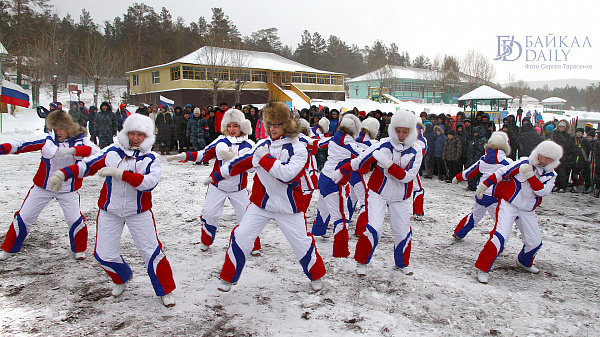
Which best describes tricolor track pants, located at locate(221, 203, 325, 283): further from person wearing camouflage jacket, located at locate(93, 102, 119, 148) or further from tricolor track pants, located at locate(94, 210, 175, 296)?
person wearing camouflage jacket, located at locate(93, 102, 119, 148)

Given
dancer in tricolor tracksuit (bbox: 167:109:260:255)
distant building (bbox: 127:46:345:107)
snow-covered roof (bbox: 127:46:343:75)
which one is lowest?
dancer in tricolor tracksuit (bbox: 167:109:260:255)

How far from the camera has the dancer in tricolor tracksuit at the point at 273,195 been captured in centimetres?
363

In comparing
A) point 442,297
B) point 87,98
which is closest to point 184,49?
point 87,98

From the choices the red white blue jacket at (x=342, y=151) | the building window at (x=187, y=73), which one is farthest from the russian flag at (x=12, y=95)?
the building window at (x=187, y=73)

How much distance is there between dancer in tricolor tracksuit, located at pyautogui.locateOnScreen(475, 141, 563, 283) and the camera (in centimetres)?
438

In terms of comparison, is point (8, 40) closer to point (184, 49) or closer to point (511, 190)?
point (184, 49)

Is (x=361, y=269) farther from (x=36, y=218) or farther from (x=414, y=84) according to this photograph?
(x=414, y=84)

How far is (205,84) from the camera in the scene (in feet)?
124

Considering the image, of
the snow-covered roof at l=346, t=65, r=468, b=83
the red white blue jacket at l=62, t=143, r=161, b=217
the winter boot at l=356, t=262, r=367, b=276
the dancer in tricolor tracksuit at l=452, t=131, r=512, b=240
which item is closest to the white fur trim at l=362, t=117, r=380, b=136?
the dancer in tricolor tracksuit at l=452, t=131, r=512, b=240

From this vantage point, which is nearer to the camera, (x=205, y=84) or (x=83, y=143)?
(x=83, y=143)

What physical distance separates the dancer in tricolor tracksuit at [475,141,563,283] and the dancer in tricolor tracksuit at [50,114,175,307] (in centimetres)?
365

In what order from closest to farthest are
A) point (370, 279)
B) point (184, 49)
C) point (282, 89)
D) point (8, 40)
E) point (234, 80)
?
point (370, 279)
point (8, 40)
point (234, 80)
point (282, 89)
point (184, 49)

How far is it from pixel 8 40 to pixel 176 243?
44.0 metres

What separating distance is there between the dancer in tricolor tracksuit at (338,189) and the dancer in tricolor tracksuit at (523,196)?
67.6 inches
